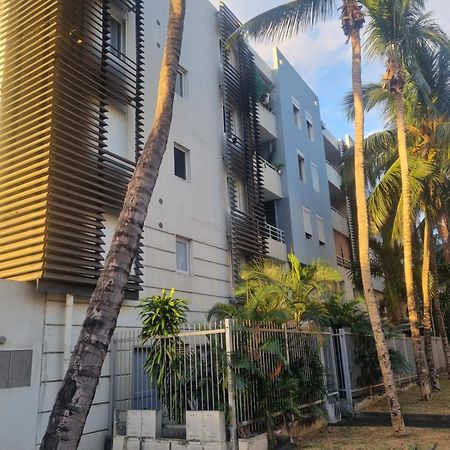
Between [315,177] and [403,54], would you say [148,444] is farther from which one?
[315,177]

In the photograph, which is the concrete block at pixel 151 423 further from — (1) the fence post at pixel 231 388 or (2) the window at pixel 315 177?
(2) the window at pixel 315 177

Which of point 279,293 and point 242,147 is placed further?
point 242,147

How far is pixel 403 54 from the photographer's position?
49.6 feet

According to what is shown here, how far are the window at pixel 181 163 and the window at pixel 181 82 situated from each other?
191 centimetres

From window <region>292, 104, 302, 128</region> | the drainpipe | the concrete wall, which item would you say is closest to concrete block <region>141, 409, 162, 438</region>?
the drainpipe

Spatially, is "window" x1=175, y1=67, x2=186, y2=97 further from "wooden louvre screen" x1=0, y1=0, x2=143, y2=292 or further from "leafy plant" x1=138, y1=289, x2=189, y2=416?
"leafy plant" x1=138, y1=289, x2=189, y2=416

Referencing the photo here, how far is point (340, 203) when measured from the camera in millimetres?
31672

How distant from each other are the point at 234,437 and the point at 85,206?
5.34m

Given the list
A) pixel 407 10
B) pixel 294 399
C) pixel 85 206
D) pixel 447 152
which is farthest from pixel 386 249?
pixel 85 206

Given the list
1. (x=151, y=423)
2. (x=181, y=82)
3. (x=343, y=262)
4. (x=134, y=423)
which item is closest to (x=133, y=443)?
(x=134, y=423)

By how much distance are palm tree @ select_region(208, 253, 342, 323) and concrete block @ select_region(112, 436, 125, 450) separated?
3.30 meters

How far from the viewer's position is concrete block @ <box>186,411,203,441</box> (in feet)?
26.8

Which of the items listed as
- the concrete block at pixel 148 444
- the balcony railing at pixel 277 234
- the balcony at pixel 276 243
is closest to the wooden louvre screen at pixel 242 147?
the balcony at pixel 276 243

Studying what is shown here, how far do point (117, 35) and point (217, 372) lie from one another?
30.4 ft
